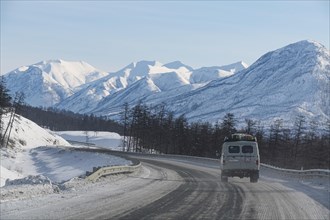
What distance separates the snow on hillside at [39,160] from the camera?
153 feet

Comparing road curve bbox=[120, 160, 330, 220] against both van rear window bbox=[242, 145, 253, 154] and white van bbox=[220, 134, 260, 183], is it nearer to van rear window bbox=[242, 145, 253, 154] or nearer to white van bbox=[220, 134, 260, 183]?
white van bbox=[220, 134, 260, 183]

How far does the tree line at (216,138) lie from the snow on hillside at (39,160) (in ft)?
72.6

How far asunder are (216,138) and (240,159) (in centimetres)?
6596

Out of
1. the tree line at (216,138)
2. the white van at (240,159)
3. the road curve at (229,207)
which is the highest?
the tree line at (216,138)

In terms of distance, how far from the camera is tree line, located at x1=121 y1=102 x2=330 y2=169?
76.3 metres

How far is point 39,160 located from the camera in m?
75.6

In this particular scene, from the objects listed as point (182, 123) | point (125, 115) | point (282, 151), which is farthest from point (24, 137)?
point (282, 151)

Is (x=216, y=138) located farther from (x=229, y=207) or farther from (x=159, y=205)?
(x=159, y=205)

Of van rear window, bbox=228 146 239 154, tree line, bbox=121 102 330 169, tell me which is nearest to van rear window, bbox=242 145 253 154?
van rear window, bbox=228 146 239 154

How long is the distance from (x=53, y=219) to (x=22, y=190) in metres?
4.70

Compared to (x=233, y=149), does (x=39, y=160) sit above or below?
below

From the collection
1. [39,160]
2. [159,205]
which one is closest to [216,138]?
[39,160]

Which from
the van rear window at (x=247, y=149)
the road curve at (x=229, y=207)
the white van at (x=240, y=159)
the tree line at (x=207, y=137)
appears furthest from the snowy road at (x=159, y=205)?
the tree line at (x=207, y=137)

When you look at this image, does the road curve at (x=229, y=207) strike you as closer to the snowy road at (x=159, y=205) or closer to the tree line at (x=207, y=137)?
the snowy road at (x=159, y=205)
